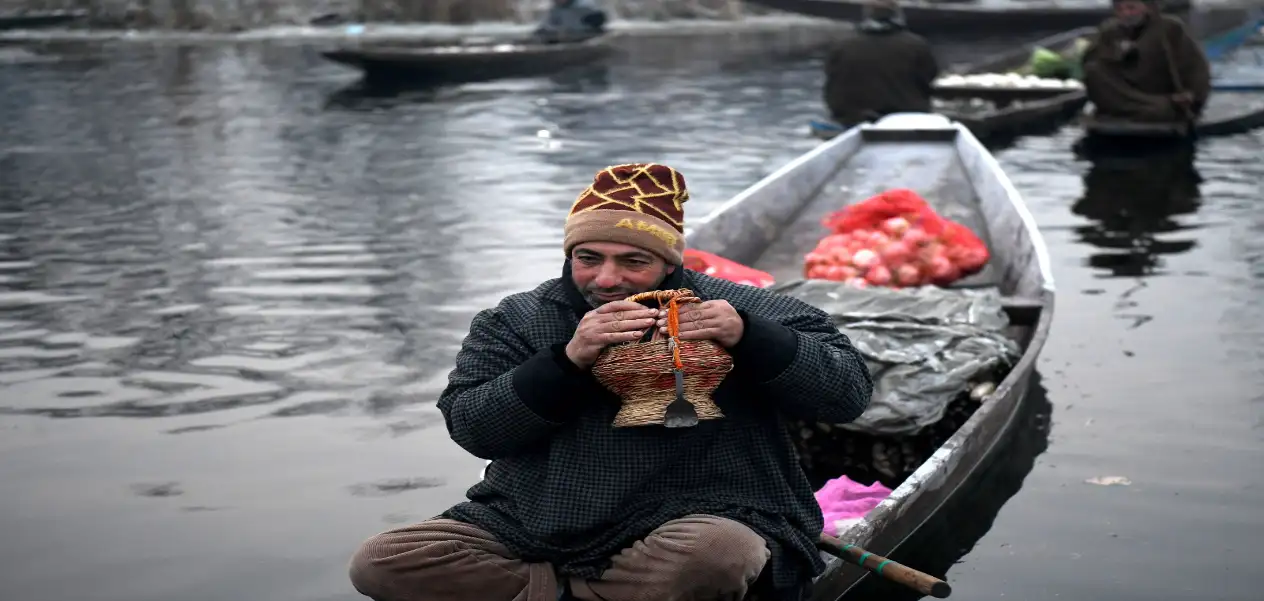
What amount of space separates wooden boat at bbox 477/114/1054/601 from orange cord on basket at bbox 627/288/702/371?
87cm

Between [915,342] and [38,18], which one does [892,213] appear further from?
[38,18]

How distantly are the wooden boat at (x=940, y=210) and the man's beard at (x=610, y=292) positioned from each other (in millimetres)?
910

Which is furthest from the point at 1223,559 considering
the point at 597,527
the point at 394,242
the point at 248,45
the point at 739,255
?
the point at 248,45

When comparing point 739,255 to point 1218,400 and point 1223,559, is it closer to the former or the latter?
point 1218,400

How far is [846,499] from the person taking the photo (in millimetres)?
→ 4535

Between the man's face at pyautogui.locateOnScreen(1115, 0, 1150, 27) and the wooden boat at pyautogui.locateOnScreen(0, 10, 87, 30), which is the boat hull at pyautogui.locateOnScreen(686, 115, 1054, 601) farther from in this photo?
the wooden boat at pyautogui.locateOnScreen(0, 10, 87, 30)

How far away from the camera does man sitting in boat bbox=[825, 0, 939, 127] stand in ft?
37.9

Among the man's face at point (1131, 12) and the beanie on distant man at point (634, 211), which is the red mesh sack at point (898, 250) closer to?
the beanie on distant man at point (634, 211)

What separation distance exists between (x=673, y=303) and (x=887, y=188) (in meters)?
5.51

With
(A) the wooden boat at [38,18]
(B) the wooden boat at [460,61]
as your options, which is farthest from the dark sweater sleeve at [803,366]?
(A) the wooden boat at [38,18]

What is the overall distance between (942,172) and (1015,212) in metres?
1.66

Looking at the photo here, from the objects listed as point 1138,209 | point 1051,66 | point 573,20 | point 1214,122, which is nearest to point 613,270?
point 1138,209

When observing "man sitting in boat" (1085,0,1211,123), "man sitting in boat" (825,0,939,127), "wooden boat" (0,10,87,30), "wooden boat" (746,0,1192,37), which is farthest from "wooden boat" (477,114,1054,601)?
"wooden boat" (0,10,87,30)

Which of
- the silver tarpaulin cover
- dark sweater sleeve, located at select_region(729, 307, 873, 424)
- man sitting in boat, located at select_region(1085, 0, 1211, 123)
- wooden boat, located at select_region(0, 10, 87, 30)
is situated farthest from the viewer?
wooden boat, located at select_region(0, 10, 87, 30)
